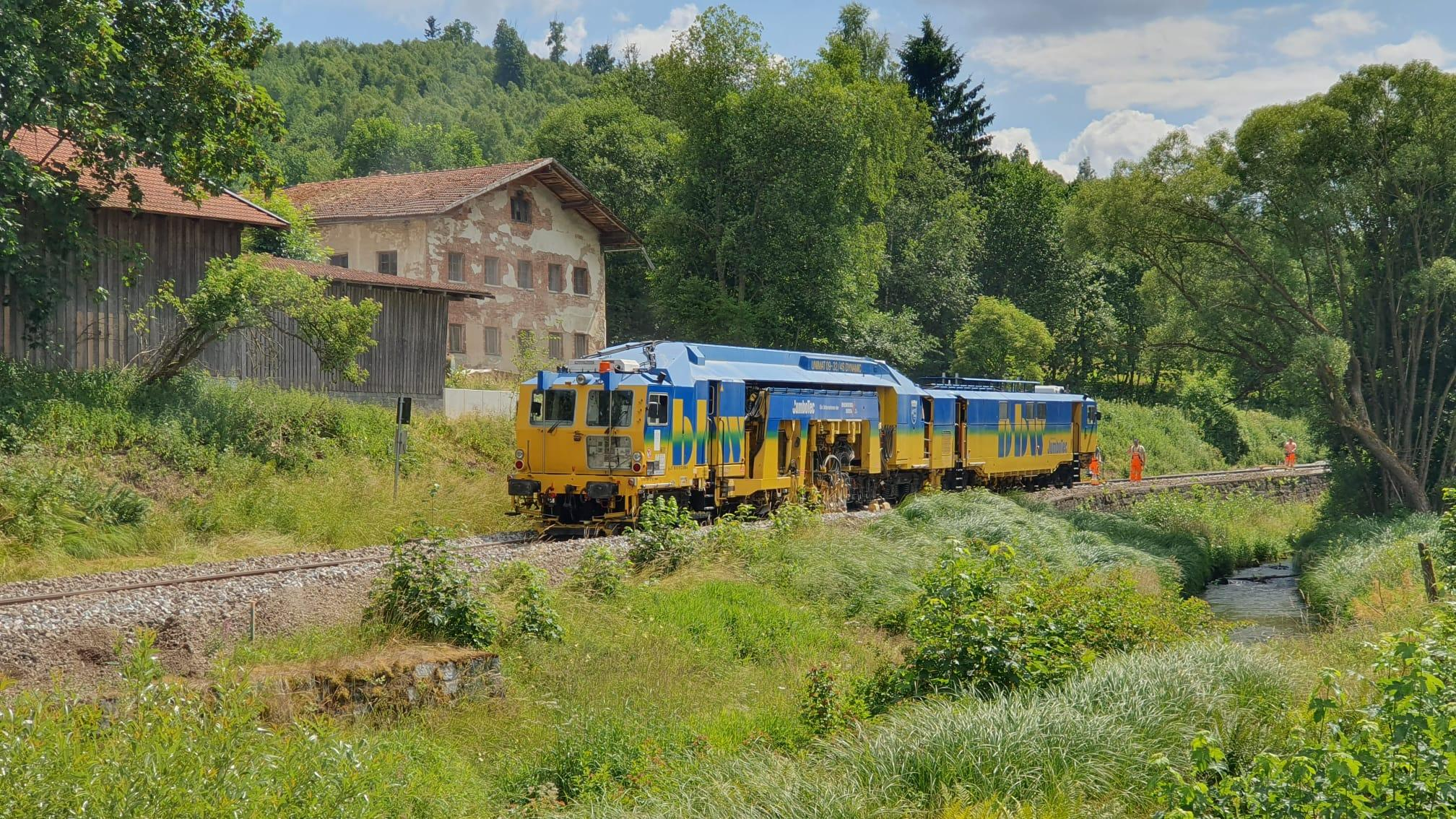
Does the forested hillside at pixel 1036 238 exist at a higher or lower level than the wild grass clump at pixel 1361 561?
higher

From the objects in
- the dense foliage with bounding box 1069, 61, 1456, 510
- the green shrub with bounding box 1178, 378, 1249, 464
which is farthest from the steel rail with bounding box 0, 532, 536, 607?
the green shrub with bounding box 1178, 378, 1249, 464

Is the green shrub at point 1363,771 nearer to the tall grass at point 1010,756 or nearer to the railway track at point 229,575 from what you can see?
the tall grass at point 1010,756

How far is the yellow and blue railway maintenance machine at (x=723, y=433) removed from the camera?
1853 centimetres

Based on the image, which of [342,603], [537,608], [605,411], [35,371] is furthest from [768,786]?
[35,371]

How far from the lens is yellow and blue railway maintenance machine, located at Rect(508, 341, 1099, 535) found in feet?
60.8

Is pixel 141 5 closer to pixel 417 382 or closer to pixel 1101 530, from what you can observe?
pixel 417 382

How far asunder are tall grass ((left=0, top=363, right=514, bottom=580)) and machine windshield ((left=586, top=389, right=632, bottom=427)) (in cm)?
322

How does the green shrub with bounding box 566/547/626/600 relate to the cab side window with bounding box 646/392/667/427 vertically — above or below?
below

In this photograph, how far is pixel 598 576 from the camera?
47.4 feet

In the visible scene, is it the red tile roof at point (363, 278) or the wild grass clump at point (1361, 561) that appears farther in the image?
the red tile roof at point (363, 278)

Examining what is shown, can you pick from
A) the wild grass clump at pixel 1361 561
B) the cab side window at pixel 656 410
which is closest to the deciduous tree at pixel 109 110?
the cab side window at pixel 656 410

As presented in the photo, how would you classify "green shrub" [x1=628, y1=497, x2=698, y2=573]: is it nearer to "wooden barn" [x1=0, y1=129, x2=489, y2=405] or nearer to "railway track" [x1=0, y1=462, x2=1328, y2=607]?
"railway track" [x1=0, y1=462, x2=1328, y2=607]

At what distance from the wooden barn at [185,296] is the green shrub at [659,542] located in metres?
10.5

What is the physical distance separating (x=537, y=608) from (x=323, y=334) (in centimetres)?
1188
